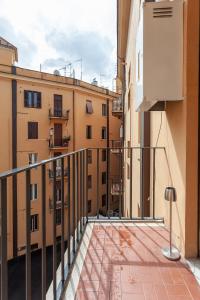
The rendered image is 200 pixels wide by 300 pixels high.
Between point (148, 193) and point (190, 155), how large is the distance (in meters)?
2.16

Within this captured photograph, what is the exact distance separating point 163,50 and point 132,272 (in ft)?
5.67

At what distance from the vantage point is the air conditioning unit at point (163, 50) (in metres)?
2.05

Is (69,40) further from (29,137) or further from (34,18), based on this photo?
(29,137)

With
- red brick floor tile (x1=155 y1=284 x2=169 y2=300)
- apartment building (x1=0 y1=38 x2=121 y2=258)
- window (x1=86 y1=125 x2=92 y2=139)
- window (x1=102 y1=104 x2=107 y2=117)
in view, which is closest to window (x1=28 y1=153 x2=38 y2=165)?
apartment building (x1=0 y1=38 x2=121 y2=258)

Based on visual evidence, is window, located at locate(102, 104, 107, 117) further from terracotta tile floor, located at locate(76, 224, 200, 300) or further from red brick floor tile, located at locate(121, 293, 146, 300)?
red brick floor tile, located at locate(121, 293, 146, 300)

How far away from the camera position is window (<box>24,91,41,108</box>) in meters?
14.1

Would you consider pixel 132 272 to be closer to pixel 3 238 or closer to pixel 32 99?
pixel 3 238

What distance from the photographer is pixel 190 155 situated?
80.4 inches

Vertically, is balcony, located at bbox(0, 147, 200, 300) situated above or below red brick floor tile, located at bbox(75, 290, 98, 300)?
above

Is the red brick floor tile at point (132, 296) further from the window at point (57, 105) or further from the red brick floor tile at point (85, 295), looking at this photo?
the window at point (57, 105)

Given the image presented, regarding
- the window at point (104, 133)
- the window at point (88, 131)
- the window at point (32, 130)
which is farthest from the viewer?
the window at point (104, 133)

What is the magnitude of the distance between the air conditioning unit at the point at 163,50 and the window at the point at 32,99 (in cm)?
1279

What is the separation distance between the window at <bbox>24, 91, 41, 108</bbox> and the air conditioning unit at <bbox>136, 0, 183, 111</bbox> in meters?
12.8

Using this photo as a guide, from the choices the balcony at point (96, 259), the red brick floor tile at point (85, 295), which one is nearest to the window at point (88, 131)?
the balcony at point (96, 259)
